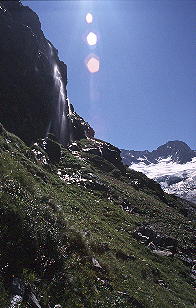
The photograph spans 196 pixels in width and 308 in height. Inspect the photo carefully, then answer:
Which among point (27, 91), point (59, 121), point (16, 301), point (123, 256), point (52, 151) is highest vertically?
point (27, 91)

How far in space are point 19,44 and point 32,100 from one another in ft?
57.6

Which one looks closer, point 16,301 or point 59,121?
point 16,301

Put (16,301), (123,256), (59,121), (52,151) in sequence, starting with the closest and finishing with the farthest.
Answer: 1. (16,301)
2. (123,256)
3. (52,151)
4. (59,121)

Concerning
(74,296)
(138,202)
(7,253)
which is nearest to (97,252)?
(74,296)

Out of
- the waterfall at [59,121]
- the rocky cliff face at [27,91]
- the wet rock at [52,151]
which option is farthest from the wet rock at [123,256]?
the waterfall at [59,121]

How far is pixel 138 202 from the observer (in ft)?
181

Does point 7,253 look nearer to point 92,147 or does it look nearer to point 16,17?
point 92,147

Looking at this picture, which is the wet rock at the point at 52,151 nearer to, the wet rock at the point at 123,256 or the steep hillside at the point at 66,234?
the steep hillside at the point at 66,234

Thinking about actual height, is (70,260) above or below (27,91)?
below

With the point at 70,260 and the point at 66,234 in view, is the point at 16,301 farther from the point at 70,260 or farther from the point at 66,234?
the point at 66,234

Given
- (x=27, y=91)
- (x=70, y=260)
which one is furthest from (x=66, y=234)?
(x=27, y=91)

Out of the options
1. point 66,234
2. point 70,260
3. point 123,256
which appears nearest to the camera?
point 70,260

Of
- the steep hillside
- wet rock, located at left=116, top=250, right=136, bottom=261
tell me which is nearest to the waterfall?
the steep hillside

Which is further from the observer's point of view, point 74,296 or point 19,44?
point 19,44
